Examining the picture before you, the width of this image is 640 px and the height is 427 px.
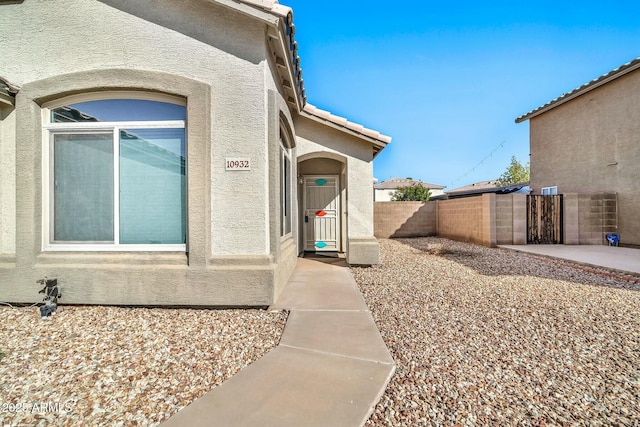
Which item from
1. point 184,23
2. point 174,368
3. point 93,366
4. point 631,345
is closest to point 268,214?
point 174,368

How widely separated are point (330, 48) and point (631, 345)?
15237mm

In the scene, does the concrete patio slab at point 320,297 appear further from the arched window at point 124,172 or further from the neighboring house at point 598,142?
the neighboring house at point 598,142

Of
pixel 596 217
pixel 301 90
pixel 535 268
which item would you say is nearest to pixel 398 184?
pixel 596 217

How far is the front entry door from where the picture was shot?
33.6ft

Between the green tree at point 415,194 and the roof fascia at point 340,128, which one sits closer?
the roof fascia at point 340,128

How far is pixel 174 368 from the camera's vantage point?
288 cm

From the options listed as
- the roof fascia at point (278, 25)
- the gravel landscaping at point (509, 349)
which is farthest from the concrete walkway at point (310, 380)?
the roof fascia at point (278, 25)

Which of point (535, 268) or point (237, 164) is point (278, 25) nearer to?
point (237, 164)

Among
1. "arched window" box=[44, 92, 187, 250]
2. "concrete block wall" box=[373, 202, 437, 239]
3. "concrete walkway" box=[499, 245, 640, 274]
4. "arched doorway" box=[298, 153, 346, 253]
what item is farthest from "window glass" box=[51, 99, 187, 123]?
"concrete block wall" box=[373, 202, 437, 239]

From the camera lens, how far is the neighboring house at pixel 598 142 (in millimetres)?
11258

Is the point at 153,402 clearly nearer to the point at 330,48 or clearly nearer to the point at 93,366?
the point at 93,366

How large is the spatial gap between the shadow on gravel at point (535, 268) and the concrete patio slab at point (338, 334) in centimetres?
481

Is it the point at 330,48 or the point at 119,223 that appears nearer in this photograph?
the point at 119,223

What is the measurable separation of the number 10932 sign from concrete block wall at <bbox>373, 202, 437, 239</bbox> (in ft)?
44.3
